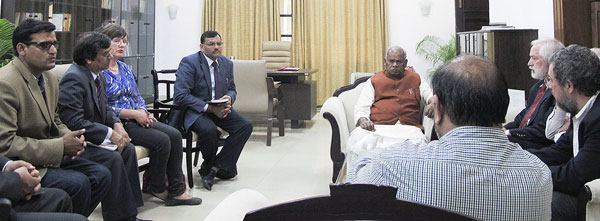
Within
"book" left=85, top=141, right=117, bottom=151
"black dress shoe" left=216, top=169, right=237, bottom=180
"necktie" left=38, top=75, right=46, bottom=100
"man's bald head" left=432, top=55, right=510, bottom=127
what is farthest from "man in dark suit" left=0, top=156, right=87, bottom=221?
"black dress shoe" left=216, top=169, right=237, bottom=180

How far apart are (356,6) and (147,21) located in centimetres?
353

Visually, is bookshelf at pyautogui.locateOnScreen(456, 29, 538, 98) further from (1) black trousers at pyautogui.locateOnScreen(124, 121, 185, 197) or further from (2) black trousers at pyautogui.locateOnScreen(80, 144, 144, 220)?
(2) black trousers at pyautogui.locateOnScreen(80, 144, 144, 220)

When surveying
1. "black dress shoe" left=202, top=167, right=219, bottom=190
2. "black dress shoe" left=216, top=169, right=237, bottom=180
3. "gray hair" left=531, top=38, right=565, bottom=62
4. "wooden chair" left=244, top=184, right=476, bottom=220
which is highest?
"wooden chair" left=244, top=184, right=476, bottom=220

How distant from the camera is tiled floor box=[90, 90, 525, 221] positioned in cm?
381

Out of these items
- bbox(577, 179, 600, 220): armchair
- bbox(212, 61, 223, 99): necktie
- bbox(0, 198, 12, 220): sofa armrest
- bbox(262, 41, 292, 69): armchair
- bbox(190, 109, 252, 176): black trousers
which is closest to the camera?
bbox(0, 198, 12, 220): sofa armrest

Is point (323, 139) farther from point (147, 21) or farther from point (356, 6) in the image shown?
point (147, 21)

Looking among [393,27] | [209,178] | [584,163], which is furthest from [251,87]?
[584,163]

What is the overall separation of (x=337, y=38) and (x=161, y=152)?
6247 mm

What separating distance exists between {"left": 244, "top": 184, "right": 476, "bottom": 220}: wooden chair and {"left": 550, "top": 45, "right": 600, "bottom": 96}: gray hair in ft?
5.80

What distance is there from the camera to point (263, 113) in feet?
21.1

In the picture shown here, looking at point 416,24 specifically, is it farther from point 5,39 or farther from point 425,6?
point 5,39

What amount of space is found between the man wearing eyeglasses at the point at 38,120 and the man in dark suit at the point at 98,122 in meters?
0.23

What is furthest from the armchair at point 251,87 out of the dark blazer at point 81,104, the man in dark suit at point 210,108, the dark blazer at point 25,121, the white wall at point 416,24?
the white wall at point 416,24

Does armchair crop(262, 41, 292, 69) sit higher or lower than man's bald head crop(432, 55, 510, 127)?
lower
